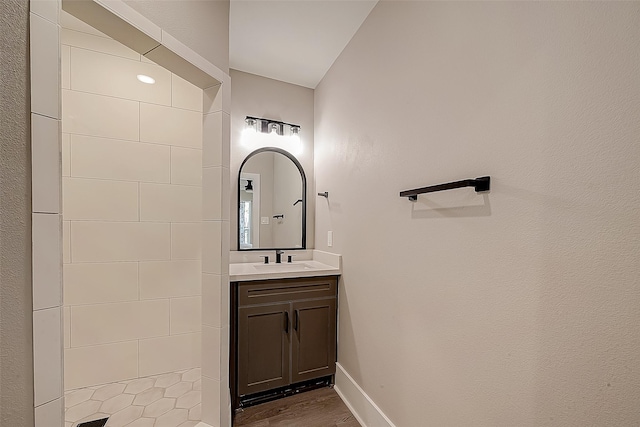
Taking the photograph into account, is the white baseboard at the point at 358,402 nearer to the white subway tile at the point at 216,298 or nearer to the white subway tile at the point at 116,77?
the white subway tile at the point at 216,298

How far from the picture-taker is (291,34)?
200 cm

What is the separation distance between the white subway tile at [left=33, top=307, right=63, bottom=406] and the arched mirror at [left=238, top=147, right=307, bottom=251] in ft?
5.81

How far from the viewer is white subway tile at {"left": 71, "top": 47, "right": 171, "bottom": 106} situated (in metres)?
1.88

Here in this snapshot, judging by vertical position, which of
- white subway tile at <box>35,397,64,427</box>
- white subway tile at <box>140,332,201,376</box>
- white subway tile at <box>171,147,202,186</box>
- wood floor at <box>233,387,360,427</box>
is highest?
white subway tile at <box>171,147,202,186</box>

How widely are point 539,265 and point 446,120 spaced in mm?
667

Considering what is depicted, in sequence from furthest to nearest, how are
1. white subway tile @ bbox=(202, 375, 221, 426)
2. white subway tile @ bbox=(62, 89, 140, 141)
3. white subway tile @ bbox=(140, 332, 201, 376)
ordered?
1. white subway tile @ bbox=(140, 332, 201, 376)
2. white subway tile @ bbox=(62, 89, 140, 141)
3. white subway tile @ bbox=(202, 375, 221, 426)

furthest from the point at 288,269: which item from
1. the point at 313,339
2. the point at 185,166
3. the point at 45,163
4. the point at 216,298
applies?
the point at 45,163

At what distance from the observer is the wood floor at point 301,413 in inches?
69.5

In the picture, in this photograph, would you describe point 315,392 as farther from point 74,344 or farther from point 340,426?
point 74,344

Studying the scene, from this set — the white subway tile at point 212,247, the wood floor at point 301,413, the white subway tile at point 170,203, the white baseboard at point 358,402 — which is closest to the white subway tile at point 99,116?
the white subway tile at point 170,203

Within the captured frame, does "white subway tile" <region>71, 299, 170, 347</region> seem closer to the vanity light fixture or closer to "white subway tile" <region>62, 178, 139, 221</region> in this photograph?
"white subway tile" <region>62, 178, 139, 221</region>

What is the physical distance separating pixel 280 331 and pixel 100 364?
126 cm

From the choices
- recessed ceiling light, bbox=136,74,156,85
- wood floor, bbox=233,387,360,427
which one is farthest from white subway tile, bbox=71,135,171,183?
wood floor, bbox=233,387,360,427

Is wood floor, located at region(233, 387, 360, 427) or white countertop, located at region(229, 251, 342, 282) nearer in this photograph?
wood floor, located at region(233, 387, 360, 427)
